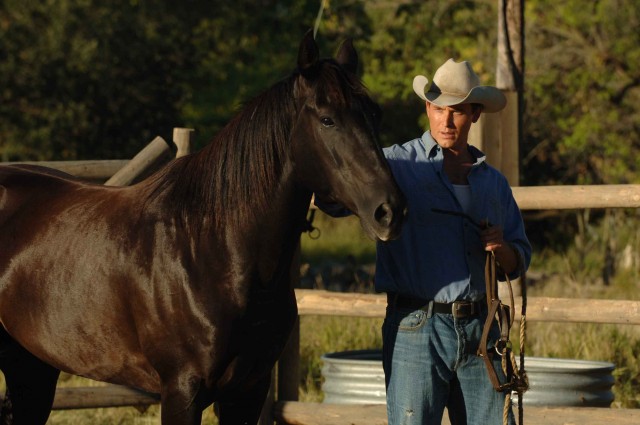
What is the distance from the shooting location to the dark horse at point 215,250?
352 centimetres

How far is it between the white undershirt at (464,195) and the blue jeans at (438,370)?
0.38 meters

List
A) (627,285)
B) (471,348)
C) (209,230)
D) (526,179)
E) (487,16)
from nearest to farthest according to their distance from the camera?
(471,348) < (209,230) < (627,285) < (526,179) < (487,16)

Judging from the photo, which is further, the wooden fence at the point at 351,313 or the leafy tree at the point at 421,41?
the leafy tree at the point at 421,41

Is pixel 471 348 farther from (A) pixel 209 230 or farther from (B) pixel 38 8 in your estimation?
(B) pixel 38 8

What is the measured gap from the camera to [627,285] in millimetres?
10477

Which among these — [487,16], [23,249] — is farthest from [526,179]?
[23,249]

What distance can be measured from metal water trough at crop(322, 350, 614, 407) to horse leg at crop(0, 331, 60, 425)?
4.54 ft

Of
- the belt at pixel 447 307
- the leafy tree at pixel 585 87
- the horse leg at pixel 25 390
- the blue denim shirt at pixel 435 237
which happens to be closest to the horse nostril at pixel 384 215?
the blue denim shirt at pixel 435 237

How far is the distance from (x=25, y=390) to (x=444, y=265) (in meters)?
2.31

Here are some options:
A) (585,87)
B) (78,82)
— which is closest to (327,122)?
(585,87)

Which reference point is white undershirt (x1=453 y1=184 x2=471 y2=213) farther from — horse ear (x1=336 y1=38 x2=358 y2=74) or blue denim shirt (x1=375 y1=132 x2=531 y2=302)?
horse ear (x1=336 y1=38 x2=358 y2=74)

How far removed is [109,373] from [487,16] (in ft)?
47.9

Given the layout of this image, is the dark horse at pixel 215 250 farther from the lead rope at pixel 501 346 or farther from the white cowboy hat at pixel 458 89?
the lead rope at pixel 501 346

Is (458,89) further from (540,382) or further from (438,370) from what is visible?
(540,382)
